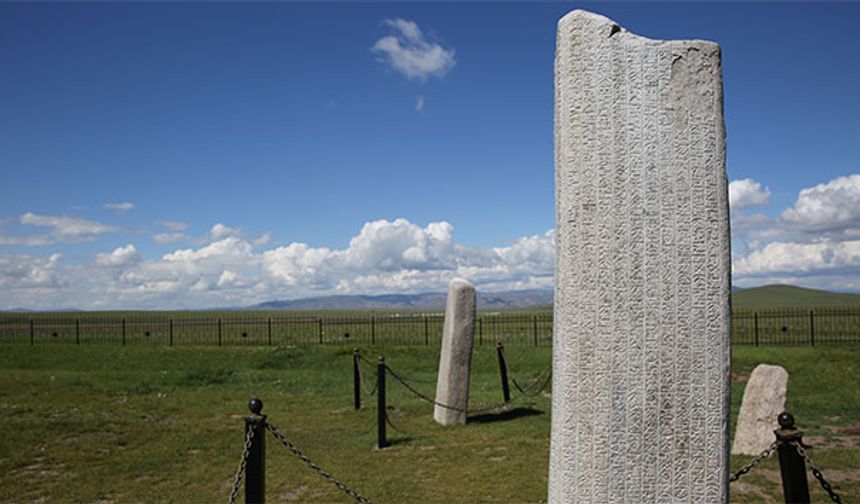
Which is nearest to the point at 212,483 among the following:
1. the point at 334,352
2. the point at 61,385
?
the point at 61,385

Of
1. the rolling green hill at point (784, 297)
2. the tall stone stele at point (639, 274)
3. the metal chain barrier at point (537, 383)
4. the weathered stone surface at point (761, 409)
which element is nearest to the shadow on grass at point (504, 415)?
the metal chain barrier at point (537, 383)

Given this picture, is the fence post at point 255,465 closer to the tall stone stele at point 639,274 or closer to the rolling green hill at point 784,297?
the tall stone stele at point 639,274

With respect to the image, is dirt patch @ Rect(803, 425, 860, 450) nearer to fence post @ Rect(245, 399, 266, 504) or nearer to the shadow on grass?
the shadow on grass

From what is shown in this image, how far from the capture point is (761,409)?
27.8ft

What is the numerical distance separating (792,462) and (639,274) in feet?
6.90

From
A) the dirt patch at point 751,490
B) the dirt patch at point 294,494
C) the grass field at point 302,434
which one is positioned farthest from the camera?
the grass field at point 302,434

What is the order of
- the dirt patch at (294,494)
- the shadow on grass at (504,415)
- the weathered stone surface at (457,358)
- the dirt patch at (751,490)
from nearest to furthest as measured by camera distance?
the dirt patch at (751,490) → the dirt patch at (294,494) → the weathered stone surface at (457,358) → the shadow on grass at (504,415)

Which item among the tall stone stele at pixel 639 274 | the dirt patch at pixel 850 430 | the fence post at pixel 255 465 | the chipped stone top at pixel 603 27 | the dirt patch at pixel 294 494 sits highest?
the chipped stone top at pixel 603 27

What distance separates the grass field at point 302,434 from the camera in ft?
24.2

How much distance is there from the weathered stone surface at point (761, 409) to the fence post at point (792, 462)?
510 centimetres

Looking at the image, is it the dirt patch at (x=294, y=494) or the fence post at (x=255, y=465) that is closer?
the fence post at (x=255, y=465)

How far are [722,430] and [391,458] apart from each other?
6638 mm

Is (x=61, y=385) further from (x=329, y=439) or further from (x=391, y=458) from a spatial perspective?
(x=391, y=458)

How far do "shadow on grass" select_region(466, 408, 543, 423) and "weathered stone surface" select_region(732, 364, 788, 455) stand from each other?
3.82 metres
